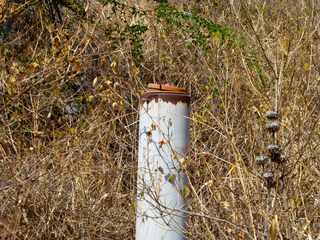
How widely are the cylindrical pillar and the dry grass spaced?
0.44 feet

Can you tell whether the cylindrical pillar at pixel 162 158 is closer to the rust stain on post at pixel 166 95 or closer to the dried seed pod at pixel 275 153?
the rust stain on post at pixel 166 95

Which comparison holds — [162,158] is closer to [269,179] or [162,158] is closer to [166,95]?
[166,95]

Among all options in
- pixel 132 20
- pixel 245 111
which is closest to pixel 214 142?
pixel 245 111

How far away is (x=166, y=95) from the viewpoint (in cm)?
214

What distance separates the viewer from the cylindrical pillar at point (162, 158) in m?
2.14

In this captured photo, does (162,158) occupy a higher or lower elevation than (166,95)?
lower

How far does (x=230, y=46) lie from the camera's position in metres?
4.37

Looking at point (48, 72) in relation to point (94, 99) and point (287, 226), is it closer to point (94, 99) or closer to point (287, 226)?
point (94, 99)

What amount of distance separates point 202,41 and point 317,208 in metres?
2.27

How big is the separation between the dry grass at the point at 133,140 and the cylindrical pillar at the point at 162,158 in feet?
0.44

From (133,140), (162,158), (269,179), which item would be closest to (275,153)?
(269,179)

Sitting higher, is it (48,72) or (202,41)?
(202,41)

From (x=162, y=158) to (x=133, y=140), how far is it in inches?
59.2

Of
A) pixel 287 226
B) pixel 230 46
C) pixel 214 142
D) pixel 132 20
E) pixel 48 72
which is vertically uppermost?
pixel 132 20
